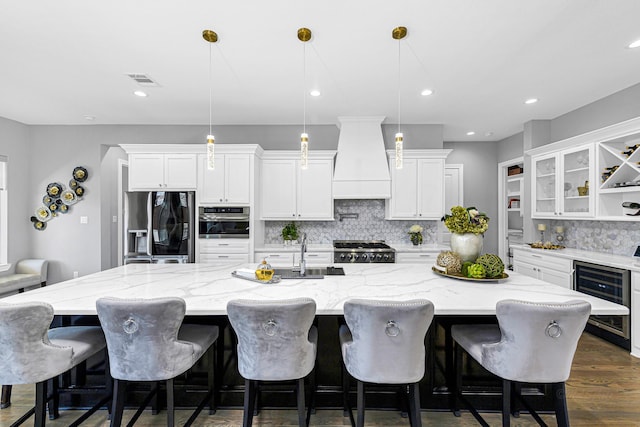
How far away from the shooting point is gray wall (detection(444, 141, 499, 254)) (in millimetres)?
6168

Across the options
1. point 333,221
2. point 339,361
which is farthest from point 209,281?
point 333,221

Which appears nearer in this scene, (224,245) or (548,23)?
(548,23)

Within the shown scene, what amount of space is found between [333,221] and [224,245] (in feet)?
5.66

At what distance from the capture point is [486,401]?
6.79 feet

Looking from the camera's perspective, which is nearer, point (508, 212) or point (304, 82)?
point (304, 82)

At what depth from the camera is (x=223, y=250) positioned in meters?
4.27

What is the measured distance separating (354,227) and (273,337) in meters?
3.54

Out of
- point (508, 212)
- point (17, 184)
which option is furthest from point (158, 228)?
point (508, 212)

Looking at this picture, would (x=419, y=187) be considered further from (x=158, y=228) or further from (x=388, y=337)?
(x=158, y=228)

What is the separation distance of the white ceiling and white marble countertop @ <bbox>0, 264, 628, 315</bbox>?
76.2 inches

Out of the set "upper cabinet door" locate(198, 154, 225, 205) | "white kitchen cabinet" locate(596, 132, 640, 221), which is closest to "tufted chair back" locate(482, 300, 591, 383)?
"white kitchen cabinet" locate(596, 132, 640, 221)

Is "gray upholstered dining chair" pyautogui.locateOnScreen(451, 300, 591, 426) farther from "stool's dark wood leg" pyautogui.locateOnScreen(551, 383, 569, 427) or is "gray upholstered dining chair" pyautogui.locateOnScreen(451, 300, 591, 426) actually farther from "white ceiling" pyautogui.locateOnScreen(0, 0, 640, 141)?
"white ceiling" pyautogui.locateOnScreen(0, 0, 640, 141)

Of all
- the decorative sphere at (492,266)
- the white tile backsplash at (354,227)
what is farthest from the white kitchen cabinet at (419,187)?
the decorative sphere at (492,266)

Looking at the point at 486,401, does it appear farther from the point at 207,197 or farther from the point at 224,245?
the point at 207,197
